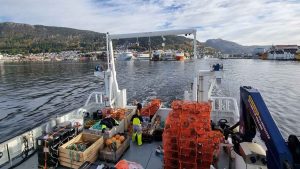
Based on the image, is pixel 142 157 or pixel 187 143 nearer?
pixel 187 143

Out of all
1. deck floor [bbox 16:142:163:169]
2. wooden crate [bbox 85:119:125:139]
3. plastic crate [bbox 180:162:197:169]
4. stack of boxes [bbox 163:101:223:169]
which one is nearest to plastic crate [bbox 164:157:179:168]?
stack of boxes [bbox 163:101:223:169]

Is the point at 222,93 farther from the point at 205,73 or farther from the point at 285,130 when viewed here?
the point at 205,73

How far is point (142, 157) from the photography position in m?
7.62

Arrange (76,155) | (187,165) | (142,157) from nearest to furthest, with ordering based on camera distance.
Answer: (187,165) < (76,155) < (142,157)

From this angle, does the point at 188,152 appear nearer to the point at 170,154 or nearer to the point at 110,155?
the point at 170,154

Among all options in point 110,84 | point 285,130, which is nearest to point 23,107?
point 110,84

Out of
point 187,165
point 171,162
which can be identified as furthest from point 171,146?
point 187,165

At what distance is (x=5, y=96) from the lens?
100ft

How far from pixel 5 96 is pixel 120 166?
103 ft

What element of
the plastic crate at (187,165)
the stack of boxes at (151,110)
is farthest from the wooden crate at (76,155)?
the stack of boxes at (151,110)

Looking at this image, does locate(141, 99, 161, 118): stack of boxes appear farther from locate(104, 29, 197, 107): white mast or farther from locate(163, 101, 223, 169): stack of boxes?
locate(163, 101, 223, 169): stack of boxes

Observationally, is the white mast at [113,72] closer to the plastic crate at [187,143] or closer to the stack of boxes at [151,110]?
the stack of boxes at [151,110]

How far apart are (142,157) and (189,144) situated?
7.37 ft

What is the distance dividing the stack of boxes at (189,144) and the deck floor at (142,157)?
0.97 m
